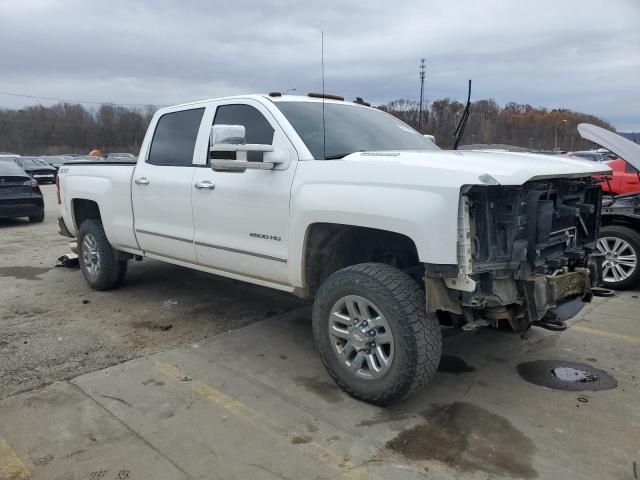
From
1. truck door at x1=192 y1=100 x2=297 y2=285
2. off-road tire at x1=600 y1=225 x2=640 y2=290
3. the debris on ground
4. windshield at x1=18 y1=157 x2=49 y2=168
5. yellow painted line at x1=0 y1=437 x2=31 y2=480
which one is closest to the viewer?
yellow painted line at x1=0 y1=437 x2=31 y2=480

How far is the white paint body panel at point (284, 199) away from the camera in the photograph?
3117 mm

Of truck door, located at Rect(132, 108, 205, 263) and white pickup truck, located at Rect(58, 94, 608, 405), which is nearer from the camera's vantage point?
white pickup truck, located at Rect(58, 94, 608, 405)

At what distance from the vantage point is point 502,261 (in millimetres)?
3225

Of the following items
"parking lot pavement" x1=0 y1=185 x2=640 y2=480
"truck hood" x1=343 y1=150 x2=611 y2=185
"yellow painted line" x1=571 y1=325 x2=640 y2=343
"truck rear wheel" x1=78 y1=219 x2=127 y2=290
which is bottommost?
"yellow painted line" x1=571 y1=325 x2=640 y2=343

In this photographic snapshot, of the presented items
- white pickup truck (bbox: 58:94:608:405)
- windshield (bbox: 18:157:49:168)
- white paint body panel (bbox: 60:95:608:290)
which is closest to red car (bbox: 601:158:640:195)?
white pickup truck (bbox: 58:94:608:405)

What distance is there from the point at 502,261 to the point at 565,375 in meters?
1.44

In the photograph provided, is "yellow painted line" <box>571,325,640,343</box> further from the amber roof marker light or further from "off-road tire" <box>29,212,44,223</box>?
"off-road tire" <box>29,212,44,223</box>

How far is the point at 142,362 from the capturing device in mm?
4301

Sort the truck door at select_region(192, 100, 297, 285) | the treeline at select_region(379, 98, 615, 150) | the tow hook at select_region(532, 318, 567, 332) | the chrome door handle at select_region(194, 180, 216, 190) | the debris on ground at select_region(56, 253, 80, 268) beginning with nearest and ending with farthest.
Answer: the tow hook at select_region(532, 318, 567, 332) < the truck door at select_region(192, 100, 297, 285) < the chrome door handle at select_region(194, 180, 216, 190) < the debris on ground at select_region(56, 253, 80, 268) < the treeline at select_region(379, 98, 615, 150)

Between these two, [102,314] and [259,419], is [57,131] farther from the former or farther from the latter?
[259,419]

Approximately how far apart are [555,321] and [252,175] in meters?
2.42

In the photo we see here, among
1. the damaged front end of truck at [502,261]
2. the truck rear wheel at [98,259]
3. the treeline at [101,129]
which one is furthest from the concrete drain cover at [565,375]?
the treeline at [101,129]

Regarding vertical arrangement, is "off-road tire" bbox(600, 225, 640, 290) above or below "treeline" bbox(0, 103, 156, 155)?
below

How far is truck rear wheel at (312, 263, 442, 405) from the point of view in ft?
10.7
